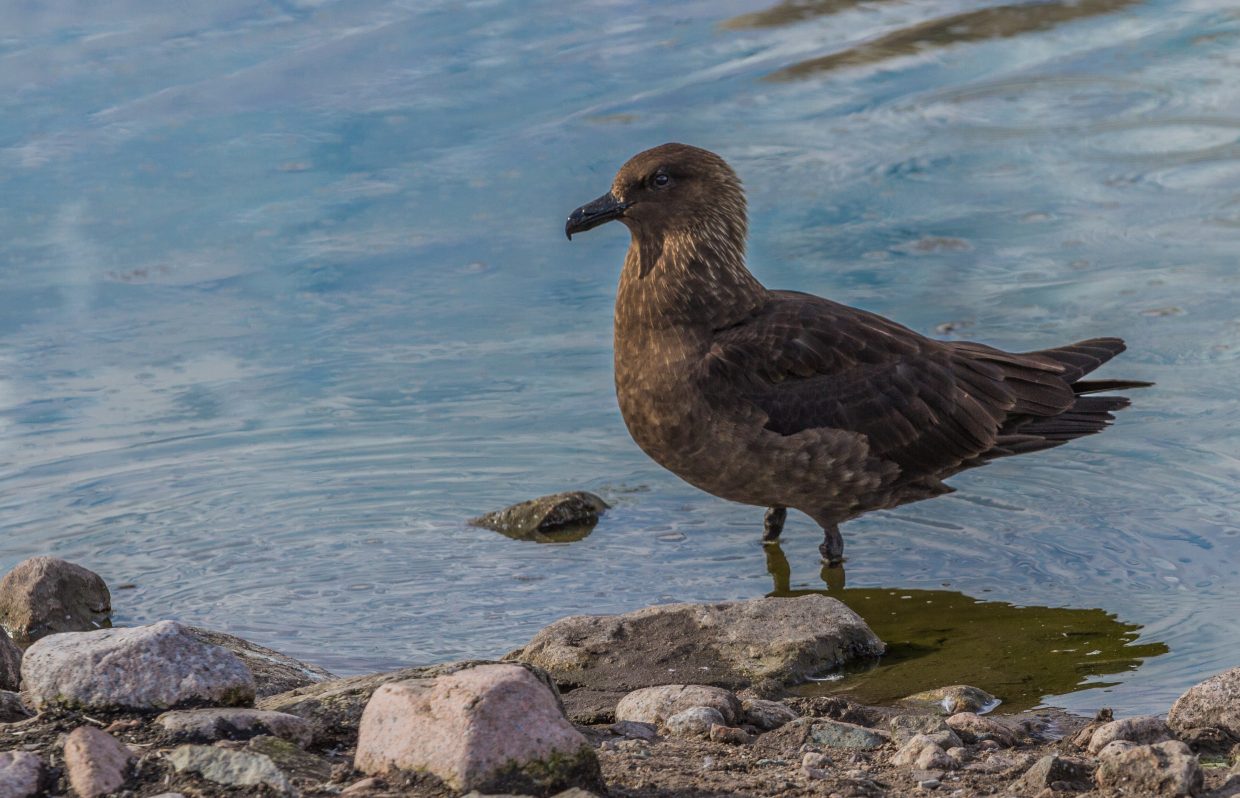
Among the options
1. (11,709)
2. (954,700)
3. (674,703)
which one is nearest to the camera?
(11,709)

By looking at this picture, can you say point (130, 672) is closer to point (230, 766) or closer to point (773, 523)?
point (230, 766)

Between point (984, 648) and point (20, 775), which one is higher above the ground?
point (20, 775)

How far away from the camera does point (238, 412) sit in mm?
8773

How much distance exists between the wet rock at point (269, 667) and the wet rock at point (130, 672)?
2.68 feet

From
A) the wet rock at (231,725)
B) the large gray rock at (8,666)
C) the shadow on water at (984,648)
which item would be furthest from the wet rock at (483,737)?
the shadow on water at (984,648)

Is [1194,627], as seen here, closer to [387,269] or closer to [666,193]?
[666,193]

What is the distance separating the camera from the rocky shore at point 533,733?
12.2 ft

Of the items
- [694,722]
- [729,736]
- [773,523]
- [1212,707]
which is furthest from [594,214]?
[1212,707]

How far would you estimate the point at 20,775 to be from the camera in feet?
12.1

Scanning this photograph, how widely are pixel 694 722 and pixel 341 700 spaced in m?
1.03

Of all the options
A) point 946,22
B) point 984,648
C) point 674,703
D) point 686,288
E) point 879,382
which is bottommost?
point 984,648

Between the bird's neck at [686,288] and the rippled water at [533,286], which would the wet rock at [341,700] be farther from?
the bird's neck at [686,288]

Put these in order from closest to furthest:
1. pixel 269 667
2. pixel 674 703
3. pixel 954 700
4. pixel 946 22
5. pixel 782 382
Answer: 1. pixel 674 703
2. pixel 954 700
3. pixel 269 667
4. pixel 782 382
5. pixel 946 22

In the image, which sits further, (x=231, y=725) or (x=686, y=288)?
(x=686, y=288)
